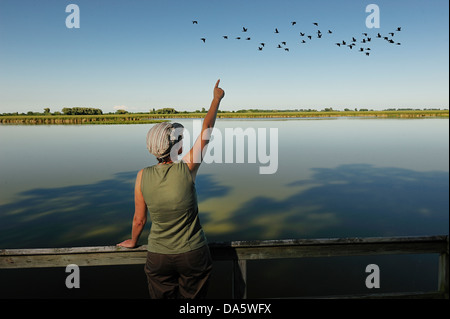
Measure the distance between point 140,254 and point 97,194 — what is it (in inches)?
502

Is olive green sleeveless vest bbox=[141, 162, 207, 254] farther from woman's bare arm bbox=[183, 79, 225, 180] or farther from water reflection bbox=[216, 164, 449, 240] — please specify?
water reflection bbox=[216, 164, 449, 240]

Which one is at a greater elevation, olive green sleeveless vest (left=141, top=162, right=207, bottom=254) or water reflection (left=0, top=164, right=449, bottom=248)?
olive green sleeveless vest (left=141, top=162, right=207, bottom=254)

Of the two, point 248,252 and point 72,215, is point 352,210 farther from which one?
point 72,215

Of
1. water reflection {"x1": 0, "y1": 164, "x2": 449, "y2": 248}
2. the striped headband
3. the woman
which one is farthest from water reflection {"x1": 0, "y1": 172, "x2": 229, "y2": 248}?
the striped headband

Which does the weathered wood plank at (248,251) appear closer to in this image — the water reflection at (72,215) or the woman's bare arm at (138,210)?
the woman's bare arm at (138,210)

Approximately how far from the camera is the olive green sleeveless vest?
79.7 inches

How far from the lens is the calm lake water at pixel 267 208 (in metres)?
7.10

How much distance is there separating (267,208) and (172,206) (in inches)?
422

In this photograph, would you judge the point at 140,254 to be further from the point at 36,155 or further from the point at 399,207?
the point at 36,155

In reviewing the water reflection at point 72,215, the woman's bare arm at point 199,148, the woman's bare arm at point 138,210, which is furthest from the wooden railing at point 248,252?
the water reflection at point 72,215

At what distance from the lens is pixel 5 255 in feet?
8.38

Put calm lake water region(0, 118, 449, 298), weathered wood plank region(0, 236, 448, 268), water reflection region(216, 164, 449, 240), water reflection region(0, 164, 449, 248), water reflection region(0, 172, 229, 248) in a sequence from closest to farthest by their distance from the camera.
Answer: weathered wood plank region(0, 236, 448, 268) < calm lake water region(0, 118, 449, 298) < water reflection region(0, 172, 229, 248) < water reflection region(0, 164, 449, 248) < water reflection region(216, 164, 449, 240)

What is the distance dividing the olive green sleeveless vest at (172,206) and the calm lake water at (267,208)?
16.2 feet
